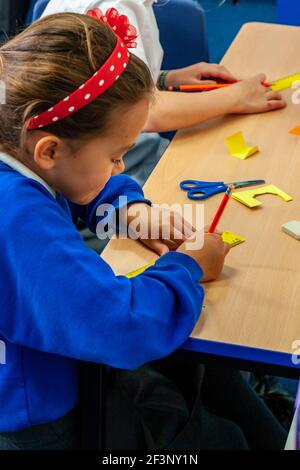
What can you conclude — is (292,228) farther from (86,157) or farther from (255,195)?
(86,157)

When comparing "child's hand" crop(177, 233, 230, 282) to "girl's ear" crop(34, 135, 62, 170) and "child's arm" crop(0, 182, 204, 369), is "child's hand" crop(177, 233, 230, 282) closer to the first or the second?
"child's arm" crop(0, 182, 204, 369)

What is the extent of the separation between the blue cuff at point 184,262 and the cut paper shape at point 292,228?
0.71 feet

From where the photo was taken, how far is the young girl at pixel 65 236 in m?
0.95

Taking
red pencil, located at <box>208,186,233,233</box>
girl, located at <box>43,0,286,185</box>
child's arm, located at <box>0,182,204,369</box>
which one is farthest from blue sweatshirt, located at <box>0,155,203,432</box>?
girl, located at <box>43,0,286,185</box>

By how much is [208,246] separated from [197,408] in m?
0.36

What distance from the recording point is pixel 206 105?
5.27 ft

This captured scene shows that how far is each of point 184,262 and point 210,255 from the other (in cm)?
5

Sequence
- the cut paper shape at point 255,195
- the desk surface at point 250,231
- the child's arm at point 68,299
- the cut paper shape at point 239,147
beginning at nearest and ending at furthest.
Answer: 1. the child's arm at point 68,299
2. the desk surface at point 250,231
3. the cut paper shape at point 255,195
4. the cut paper shape at point 239,147

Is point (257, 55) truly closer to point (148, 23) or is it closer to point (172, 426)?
point (148, 23)

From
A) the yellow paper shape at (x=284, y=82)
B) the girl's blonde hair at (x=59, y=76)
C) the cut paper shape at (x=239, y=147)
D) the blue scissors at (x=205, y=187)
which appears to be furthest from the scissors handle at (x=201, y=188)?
the yellow paper shape at (x=284, y=82)

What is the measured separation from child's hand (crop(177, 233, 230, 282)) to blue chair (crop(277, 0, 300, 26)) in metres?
1.69

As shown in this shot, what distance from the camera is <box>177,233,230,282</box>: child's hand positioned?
1125 millimetres

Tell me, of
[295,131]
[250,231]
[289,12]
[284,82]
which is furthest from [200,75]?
[289,12]

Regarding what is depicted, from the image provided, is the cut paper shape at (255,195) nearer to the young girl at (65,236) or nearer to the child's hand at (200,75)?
the young girl at (65,236)
